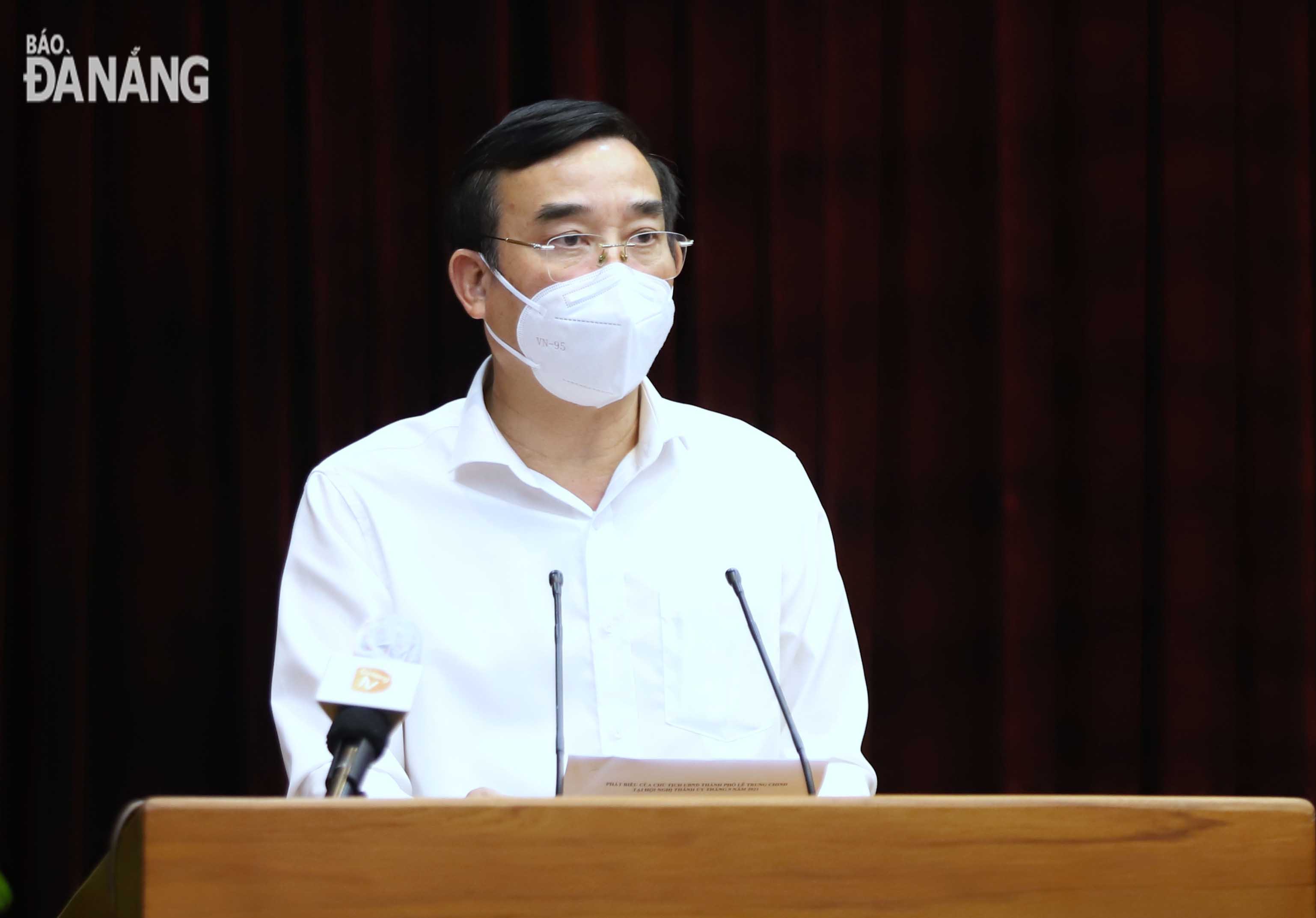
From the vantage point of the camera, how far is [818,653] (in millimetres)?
1896

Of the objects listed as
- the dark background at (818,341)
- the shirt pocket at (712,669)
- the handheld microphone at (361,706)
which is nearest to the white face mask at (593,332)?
the shirt pocket at (712,669)

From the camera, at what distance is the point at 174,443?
2.46 meters

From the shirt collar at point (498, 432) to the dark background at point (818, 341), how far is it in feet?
1.76

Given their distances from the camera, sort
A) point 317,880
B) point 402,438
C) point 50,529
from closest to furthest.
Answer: point 317,880 → point 402,438 → point 50,529

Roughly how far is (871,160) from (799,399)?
500 millimetres

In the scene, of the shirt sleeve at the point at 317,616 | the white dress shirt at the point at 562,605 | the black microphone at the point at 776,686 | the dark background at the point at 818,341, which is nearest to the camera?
the black microphone at the point at 776,686

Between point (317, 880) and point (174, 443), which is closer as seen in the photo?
point (317, 880)

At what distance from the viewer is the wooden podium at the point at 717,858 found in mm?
883

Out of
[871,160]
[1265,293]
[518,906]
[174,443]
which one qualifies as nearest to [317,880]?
[518,906]

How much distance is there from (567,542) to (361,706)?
863mm

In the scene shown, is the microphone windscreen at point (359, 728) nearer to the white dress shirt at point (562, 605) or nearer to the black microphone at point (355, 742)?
the black microphone at point (355, 742)

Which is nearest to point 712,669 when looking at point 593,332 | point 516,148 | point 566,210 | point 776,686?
point 776,686

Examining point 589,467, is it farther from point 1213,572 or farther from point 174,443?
point 1213,572

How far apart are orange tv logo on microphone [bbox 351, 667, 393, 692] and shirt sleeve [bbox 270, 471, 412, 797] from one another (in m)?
0.63
